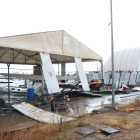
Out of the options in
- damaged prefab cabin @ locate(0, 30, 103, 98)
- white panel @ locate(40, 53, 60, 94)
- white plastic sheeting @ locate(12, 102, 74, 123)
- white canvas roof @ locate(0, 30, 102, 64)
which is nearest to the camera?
white plastic sheeting @ locate(12, 102, 74, 123)

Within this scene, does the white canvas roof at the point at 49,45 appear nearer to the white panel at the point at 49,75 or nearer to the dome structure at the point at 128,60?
the white panel at the point at 49,75

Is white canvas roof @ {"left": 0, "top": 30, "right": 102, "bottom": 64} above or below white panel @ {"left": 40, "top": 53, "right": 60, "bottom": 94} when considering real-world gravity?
above

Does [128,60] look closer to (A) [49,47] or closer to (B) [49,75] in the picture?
(A) [49,47]

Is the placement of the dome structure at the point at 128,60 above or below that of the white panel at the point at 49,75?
above

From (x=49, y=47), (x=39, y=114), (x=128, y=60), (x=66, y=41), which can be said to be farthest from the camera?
(x=128, y=60)

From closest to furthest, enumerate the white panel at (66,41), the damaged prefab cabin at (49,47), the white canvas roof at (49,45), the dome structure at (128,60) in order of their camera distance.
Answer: the white canvas roof at (49,45) → the damaged prefab cabin at (49,47) → the white panel at (66,41) → the dome structure at (128,60)

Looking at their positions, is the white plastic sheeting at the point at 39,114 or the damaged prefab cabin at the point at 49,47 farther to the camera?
the damaged prefab cabin at the point at 49,47

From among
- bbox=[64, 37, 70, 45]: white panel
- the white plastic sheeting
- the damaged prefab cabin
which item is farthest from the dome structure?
the white plastic sheeting

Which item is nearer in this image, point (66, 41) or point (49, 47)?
point (49, 47)

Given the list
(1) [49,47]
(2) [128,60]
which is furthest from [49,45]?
(2) [128,60]

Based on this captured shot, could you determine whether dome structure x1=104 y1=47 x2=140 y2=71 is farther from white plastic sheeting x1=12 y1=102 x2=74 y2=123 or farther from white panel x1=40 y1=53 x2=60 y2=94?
white plastic sheeting x1=12 y1=102 x2=74 y2=123

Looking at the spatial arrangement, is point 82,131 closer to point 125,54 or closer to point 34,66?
point 34,66

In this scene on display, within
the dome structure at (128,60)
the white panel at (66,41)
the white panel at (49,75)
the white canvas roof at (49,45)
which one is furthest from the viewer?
the dome structure at (128,60)

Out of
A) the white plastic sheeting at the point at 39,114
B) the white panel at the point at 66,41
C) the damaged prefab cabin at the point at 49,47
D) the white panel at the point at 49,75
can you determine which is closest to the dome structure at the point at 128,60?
the damaged prefab cabin at the point at 49,47
